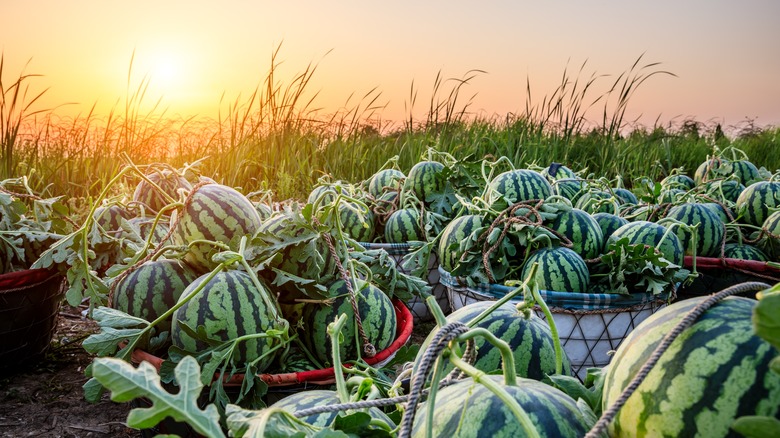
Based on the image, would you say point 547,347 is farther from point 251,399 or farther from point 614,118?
point 614,118

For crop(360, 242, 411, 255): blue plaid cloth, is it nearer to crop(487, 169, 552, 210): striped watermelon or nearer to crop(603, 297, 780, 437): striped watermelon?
crop(487, 169, 552, 210): striped watermelon

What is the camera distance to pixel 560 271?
2895 millimetres

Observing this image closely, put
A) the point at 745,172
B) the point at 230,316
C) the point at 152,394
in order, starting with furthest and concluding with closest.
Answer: the point at 745,172
the point at 230,316
the point at 152,394

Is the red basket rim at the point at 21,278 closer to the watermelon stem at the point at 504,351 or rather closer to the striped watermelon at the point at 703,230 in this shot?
the watermelon stem at the point at 504,351

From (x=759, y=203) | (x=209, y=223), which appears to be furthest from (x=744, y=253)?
(x=209, y=223)

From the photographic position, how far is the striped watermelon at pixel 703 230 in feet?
12.1

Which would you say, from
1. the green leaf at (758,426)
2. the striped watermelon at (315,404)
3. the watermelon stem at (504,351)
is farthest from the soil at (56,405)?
the green leaf at (758,426)

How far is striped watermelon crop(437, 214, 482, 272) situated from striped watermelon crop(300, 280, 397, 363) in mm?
1117

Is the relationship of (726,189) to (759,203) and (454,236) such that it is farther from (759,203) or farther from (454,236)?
(454,236)

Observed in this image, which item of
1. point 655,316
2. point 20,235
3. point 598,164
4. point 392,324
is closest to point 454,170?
point 392,324

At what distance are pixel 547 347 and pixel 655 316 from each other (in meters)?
0.81

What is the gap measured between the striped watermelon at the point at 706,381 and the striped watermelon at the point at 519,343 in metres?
0.82

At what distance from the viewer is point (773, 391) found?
2.47ft

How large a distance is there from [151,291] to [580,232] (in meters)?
2.15
